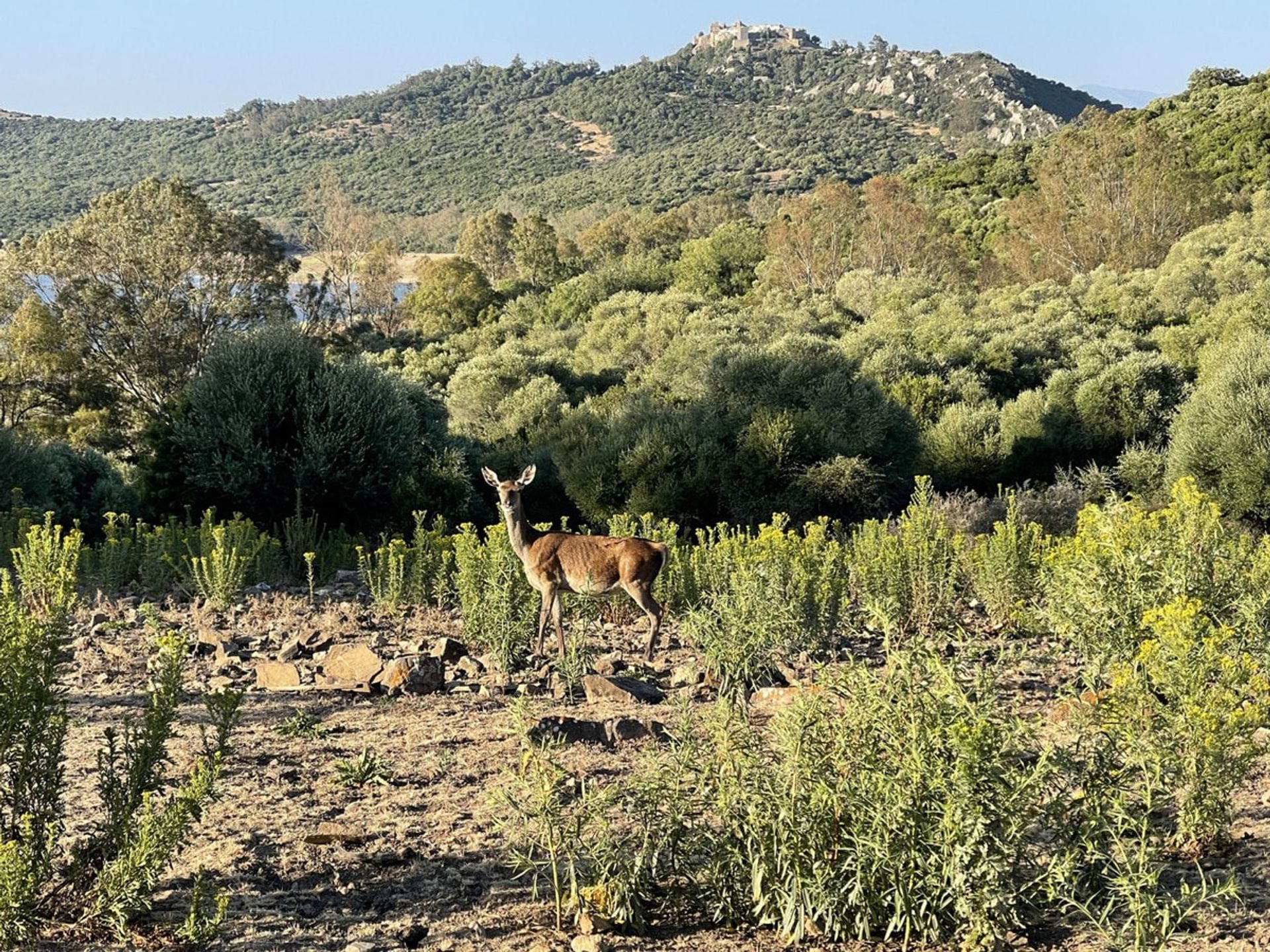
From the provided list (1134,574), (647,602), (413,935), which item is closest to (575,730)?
(413,935)

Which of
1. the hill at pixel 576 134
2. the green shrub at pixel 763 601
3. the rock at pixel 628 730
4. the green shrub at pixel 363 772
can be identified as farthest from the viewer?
the hill at pixel 576 134

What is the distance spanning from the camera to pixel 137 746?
3.82m

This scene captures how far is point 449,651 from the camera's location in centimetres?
760

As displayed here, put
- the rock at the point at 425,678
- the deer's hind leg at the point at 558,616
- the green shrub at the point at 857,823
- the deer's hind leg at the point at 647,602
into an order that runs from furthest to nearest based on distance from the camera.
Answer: the deer's hind leg at the point at 647,602 < the deer's hind leg at the point at 558,616 < the rock at the point at 425,678 < the green shrub at the point at 857,823

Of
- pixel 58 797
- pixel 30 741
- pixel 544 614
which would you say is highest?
pixel 30 741

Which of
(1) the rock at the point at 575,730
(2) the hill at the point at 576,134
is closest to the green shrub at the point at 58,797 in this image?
(1) the rock at the point at 575,730

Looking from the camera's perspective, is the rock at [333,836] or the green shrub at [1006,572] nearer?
the rock at [333,836]

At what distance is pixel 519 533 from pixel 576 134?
5551 inches

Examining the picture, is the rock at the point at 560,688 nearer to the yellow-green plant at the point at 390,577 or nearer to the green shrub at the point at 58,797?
the yellow-green plant at the point at 390,577

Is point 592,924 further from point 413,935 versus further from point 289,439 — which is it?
point 289,439

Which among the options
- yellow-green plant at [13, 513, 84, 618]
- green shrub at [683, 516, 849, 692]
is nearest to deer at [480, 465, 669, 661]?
green shrub at [683, 516, 849, 692]

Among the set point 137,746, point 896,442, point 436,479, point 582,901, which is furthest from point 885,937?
point 896,442

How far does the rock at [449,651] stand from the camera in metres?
7.57

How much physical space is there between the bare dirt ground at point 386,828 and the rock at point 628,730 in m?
0.09
